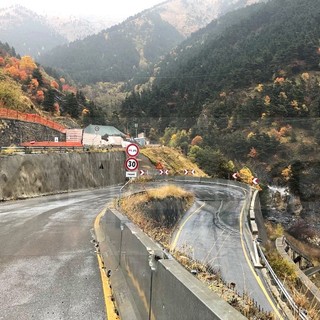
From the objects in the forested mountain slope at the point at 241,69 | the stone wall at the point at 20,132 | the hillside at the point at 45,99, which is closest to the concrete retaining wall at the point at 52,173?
the stone wall at the point at 20,132

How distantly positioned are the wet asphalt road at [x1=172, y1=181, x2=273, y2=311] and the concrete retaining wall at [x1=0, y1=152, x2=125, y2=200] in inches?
410

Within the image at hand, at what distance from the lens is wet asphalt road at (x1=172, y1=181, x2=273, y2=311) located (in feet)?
43.9

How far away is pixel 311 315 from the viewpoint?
16.9 ft

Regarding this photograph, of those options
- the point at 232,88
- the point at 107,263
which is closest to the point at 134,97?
the point at 232,88

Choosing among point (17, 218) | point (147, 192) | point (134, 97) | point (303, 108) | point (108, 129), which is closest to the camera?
point (17, 218)

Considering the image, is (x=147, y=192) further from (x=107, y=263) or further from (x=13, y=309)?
(x=13, y=309)

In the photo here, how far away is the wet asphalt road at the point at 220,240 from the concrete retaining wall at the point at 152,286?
1.98 meters

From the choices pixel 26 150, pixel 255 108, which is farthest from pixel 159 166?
pixel 255 108

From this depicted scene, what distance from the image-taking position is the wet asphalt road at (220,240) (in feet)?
43.9

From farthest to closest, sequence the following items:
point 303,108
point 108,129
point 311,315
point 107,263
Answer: point 303,108
point 108,129
point 107,263
point 311,315

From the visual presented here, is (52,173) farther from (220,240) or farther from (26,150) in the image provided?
(220,240)

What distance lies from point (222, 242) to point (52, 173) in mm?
15749

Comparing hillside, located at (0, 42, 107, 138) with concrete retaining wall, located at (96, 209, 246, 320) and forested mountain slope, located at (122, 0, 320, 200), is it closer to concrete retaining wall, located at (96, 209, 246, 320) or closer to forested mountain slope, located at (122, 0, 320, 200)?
forested mountain slope, located at (122, 0, 320, 200)

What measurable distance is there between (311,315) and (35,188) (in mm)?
25378
